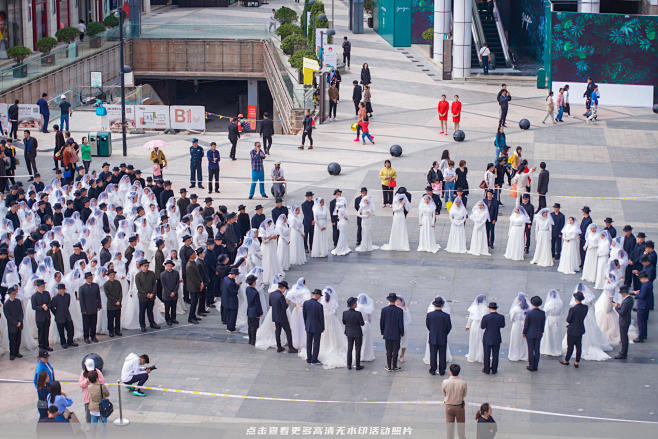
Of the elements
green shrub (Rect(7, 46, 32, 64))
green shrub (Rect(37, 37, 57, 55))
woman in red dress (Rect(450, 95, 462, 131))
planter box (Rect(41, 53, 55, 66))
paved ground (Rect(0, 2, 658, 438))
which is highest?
green shrub (Rect(37, 37, 57, 55))

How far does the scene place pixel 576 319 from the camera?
17562 millimetres

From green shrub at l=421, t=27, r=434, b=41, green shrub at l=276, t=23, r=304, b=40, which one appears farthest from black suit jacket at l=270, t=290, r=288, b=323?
green shrub at l=276, t=23, r=304, b=40

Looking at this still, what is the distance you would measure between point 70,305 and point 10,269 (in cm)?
132

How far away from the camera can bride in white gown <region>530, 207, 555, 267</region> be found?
2297 centimetres

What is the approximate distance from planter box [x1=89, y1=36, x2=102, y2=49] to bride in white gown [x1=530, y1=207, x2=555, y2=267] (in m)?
31.6

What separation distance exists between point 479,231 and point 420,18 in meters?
Answer: 33.7

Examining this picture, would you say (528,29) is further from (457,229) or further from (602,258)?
(602,258)

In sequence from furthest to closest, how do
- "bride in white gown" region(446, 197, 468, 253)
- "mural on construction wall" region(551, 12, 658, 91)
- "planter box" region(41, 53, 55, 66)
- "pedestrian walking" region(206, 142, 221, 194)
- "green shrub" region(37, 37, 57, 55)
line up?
1. "green shrub" region(37, 37, 57, 55)
2. "planter box" region(41, 53, 55, 66)
3. "mural on construction wall" region(551, 12, 658, 91)
4. "pedestrian walking" region(206, 142, 221, 194)
5. "bride in white gown" region(446, 197, 468, 253)

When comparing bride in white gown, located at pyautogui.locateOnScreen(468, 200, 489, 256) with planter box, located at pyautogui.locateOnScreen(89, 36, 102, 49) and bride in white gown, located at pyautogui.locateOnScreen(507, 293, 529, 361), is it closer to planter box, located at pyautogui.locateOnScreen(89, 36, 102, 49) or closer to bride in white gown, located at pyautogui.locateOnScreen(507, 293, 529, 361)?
bride in white gown, located at pyautogui.locateOnScreen(507, 293, 529, 361)

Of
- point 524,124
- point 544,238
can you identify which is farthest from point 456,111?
point 544,238

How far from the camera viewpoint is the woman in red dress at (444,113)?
116ft

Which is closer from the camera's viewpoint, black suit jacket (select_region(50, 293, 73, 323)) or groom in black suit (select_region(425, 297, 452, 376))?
groom in black suit (select_region(425, 297, 452, 376))

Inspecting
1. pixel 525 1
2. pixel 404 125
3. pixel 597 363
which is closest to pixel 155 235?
pixel 597 363

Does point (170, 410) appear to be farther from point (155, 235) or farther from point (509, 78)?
point (509, 78)
